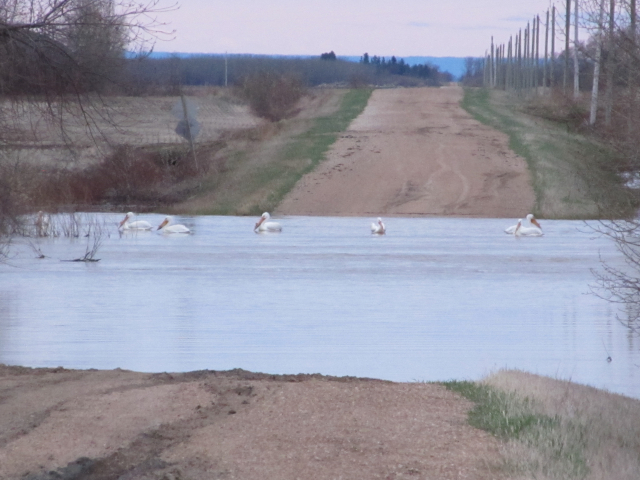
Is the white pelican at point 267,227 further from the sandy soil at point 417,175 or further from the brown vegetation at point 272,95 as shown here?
the brown vegetation at point 272,95

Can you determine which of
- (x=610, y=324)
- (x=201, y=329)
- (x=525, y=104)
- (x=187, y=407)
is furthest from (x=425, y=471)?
(x=525, y=104)

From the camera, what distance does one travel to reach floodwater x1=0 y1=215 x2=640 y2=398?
37.2 feet

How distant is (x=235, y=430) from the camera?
7.35m

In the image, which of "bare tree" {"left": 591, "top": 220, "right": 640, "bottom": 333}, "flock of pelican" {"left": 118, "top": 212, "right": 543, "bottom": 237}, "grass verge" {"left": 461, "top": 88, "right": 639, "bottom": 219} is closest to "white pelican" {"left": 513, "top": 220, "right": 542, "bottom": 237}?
"flock of pelican" {"left": 118, "top": 212, "right": 543, "bottom": 237}

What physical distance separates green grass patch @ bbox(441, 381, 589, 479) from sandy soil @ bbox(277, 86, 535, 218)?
28.9m

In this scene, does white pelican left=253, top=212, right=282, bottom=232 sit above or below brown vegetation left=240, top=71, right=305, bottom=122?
below

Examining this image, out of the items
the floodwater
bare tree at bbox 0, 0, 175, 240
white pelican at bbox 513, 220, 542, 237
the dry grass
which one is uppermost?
bare tree at bbox 0, 0, 175, 240

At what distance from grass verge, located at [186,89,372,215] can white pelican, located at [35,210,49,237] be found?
1148 centimetres

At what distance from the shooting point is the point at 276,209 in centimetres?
3859

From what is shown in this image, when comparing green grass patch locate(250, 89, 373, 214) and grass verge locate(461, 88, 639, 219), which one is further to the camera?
green grass patch locate(250, 89, 373, 214)

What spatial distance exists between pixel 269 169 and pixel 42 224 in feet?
61.3

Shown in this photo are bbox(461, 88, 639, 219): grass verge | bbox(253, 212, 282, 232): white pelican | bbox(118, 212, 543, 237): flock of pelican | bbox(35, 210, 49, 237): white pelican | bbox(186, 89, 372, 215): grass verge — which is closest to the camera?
bbox(35, 210, 49, 237): white pelican

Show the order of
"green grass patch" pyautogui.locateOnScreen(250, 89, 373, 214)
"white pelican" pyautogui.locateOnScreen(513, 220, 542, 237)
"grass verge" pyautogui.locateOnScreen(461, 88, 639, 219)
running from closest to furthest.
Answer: "white pelican" pyautogui.locateOnScreen(513, 220, 542, 237)
"grass verge" pyautogui.locateOnScreen(461, 88, 639, 219)
"green grass patch" pyautogui.locateOnScreen(250, 89, 373, 214)

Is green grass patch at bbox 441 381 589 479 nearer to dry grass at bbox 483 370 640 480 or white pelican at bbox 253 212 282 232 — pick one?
dry grass at bbox 483 370 640 480
